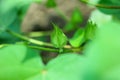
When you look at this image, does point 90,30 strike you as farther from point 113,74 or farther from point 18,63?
point 113,74

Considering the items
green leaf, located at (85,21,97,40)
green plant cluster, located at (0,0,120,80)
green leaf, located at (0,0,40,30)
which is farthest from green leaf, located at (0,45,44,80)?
green leaf, located at (0,0,40,30)

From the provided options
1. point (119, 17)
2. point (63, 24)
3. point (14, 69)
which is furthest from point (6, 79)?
point (63, 24)

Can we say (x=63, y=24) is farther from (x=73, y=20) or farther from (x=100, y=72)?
(x=100, y=72)

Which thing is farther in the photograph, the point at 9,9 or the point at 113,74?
the point at 9,9

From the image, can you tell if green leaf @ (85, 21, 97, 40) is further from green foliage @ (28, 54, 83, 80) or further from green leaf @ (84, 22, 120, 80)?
green leaf @ (84, 22, 120, 80)

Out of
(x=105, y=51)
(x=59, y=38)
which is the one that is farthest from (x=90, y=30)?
(x=105, y=51)

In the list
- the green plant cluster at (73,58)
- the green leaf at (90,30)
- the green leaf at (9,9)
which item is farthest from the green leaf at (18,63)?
the green leaf at (9,9)

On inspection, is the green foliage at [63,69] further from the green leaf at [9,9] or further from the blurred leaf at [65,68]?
the green leaf at [9,9]
